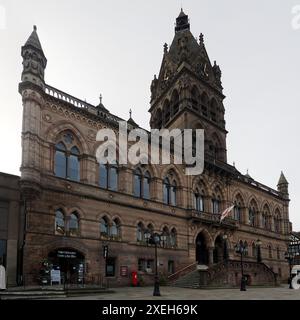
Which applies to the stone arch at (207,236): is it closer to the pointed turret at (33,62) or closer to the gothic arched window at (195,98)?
the gothic arched window at (195,98)

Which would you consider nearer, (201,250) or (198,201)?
(201,250)

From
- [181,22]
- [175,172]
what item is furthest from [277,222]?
[181,22]

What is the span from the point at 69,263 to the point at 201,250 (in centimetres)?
1716

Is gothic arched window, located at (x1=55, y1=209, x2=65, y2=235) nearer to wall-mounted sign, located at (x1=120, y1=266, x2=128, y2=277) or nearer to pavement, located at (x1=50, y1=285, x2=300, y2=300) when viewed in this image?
pavement, located at (x1=50, y1=285, x2=300, y2=300)

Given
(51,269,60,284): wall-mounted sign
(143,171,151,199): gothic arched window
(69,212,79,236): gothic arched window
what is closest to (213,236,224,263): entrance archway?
(143,171,151,199): gothic arched window

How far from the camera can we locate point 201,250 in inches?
1618

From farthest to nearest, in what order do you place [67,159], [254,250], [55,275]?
[254,250] < [67,159] < [55,275]

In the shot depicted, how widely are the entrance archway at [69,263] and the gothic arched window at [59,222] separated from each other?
4.19 feet

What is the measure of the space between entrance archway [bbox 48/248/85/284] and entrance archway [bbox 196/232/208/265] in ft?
51.1

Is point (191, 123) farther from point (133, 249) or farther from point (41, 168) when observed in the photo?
point (41, 168)

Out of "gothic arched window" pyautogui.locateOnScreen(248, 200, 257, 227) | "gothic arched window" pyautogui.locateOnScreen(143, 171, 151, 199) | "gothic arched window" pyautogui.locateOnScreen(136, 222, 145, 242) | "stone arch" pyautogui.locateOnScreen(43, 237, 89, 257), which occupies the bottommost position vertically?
"stone arch" pyautogui.locateOnScreen(43, 237, 89, 257)

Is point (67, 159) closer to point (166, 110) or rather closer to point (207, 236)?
point (207, 236)

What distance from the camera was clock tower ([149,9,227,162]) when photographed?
46344 millimetres

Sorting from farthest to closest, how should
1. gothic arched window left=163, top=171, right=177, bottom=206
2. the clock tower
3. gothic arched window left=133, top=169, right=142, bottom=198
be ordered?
1. the clock tower
2. gothic arched window left=163, top=171, right=177, bottom=206
3. gothic arched window left=133, top=169, right=142, bottom=198
